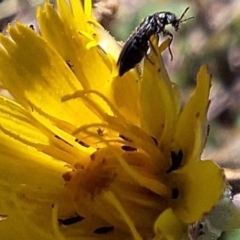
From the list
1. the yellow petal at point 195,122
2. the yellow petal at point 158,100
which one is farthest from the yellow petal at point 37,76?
the yellow petal at point 195,122

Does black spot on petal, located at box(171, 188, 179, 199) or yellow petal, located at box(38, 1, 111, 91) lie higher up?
yellow petal, located at box(38, 1, 111, 91)

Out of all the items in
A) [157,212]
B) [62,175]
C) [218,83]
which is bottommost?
[218,83]

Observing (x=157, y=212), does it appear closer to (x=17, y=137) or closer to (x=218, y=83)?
(x=17, y=137)

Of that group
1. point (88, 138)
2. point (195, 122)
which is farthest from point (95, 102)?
point (195, 122)

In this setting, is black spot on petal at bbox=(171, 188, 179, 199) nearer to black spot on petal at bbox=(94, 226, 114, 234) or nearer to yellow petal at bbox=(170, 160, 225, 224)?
yellow petal at bbox=(170, 160, 225, 224)

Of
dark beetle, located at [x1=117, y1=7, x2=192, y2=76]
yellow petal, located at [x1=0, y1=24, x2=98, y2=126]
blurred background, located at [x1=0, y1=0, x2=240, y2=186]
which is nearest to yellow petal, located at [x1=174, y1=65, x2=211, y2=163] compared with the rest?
dark beetle, located at [x1=117, y1=7, x2=192, y2=76]

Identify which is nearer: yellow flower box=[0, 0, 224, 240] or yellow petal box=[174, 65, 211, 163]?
yellow petal box=[174, 65, 211, 163]

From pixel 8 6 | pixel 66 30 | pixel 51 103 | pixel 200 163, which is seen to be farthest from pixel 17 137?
pixel 8 6

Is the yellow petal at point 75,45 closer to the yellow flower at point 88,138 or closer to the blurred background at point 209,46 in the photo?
the yellow flower at point 88,138
